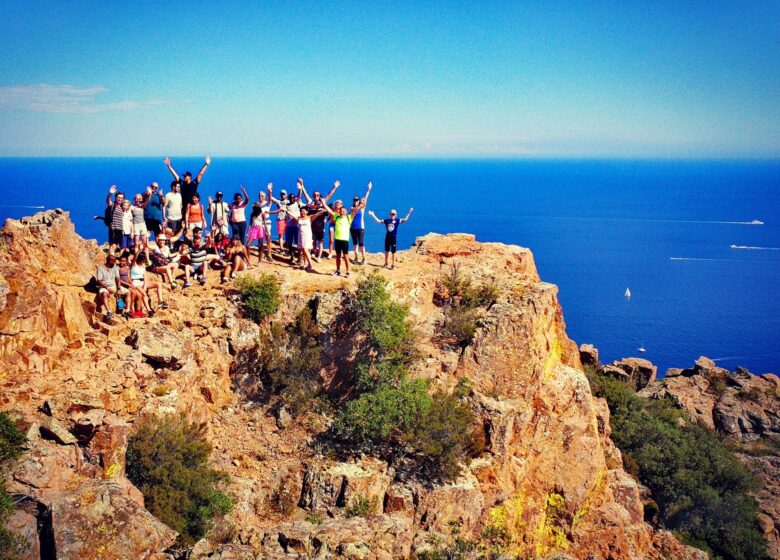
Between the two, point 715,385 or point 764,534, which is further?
point 715,385

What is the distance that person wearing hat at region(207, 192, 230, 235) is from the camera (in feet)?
66.6

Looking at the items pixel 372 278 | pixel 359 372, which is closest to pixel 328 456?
pixel 359 372

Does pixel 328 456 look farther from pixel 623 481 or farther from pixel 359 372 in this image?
pixel 623 481

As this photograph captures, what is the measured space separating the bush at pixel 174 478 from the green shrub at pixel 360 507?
320cm

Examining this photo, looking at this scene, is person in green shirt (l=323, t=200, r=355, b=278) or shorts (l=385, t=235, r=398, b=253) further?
shorts (l=385, t=235, r=398, b=253)

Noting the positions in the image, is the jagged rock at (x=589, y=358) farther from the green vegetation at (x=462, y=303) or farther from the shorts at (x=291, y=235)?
the shorts at (x=291, y=235)

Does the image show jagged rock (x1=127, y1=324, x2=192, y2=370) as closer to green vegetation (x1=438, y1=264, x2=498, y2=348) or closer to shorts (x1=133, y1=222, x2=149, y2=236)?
shorts (x1=133, y1=222, x2=149, y2=236)

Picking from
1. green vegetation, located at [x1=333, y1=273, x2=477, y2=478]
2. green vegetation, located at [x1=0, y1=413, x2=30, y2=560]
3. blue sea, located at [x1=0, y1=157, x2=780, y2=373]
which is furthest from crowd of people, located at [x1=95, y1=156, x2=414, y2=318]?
blue sea, located at [x1=0, y1=157, x2=780, y2=373]

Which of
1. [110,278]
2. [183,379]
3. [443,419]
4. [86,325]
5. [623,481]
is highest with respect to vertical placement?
[110,278]

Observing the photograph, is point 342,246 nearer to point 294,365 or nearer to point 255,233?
point 255,233

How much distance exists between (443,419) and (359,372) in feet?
10.5

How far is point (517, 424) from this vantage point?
17.6 meters

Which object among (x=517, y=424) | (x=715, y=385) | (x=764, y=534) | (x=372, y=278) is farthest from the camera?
(x=715, y=385)

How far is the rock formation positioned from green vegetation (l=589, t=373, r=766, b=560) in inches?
133
